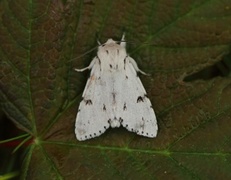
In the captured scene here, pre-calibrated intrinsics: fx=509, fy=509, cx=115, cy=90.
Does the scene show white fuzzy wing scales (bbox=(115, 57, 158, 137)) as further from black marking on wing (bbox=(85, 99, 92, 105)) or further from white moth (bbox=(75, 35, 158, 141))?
black marking on wing (bbox=(85, 99, 92, 105))

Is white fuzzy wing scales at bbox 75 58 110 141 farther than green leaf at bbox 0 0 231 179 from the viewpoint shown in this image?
Yes

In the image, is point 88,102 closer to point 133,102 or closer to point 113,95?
point 113,95

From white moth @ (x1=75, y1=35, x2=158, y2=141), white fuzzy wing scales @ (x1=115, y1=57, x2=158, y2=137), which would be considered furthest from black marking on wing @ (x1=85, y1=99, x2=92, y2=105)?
white fuzzy wing scales @ (x1=115, y1=57, x2=158, y2=137)

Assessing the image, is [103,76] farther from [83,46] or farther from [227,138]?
[227,138]

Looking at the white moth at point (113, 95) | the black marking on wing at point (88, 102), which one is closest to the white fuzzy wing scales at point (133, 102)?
the white moth at point (113, 95)

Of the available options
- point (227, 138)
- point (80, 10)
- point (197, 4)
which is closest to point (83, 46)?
point (80, 10)

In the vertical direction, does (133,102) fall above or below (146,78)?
below

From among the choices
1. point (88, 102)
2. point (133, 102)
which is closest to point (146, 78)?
point (133, 102)
